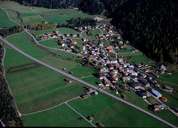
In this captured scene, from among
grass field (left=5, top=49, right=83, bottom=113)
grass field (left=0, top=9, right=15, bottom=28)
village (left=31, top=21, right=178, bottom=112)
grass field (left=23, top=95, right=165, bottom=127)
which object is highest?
grass field (left=0, top=9, right=15, bottom=28)

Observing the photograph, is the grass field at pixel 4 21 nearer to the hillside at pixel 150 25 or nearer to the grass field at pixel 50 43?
the grass field at pixel 50 43

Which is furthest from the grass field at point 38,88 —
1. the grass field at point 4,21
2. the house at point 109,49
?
the grass field at point 4,21

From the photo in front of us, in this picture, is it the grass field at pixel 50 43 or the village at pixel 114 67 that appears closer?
the village at pixel 114 67

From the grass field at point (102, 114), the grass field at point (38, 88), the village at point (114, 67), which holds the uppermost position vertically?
the village at point (114, 67)

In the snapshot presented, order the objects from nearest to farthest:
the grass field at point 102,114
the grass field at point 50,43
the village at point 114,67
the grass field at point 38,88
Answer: the grass field at point 102,114, the grass field at point 38,88, the village at point 114,67, the grass field at point 50,43

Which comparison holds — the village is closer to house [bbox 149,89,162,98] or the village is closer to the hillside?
house [bbox 149,89,162,98]

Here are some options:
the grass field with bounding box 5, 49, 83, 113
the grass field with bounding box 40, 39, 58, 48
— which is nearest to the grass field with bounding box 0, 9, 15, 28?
the grass field with bounding box 40, 39, 58, 48

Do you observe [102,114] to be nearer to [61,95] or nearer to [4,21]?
[61,95]

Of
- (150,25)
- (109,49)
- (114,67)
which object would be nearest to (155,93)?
(114,67)

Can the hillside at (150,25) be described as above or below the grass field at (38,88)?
above
